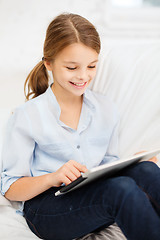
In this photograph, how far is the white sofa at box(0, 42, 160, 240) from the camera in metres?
1.19

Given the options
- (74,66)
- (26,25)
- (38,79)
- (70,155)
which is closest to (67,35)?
(74,66)

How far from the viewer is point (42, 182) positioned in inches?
35.2

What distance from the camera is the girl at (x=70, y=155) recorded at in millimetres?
788

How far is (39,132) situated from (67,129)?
9cm

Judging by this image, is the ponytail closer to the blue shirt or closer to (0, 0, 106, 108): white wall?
the blue shirt

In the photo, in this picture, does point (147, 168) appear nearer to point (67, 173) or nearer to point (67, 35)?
point (67, 173)

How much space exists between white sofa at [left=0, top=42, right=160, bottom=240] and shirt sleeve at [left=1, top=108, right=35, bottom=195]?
0.19 meters

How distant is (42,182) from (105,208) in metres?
0.20

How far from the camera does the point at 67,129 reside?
3.31 ft

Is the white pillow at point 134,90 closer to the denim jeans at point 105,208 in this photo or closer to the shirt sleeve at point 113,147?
the shirt sleeve at point 113,147

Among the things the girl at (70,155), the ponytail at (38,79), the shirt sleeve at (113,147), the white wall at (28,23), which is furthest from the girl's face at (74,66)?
the white wall at (28,23)

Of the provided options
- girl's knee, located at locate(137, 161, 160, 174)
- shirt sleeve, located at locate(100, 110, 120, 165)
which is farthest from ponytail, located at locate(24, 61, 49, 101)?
girl's knee, located at locate(137, 161, 160, 174)

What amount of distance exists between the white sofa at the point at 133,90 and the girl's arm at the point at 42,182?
0.29 meters

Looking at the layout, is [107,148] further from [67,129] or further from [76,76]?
[76,76]
